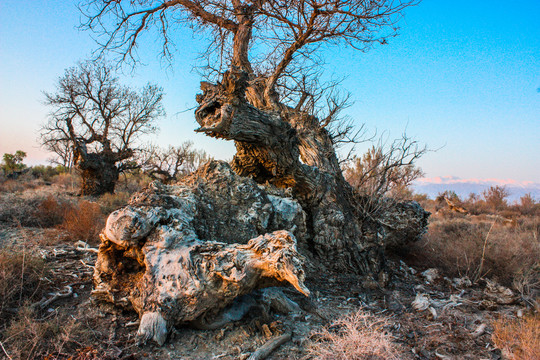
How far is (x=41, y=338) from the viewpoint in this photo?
2490mm

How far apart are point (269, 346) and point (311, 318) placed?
0.89 m

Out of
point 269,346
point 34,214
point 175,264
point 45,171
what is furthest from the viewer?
point 45,171

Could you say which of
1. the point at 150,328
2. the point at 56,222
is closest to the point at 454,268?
the point at 150,328

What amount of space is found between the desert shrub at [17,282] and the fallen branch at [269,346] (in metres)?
2.37

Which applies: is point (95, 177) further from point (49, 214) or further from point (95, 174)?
point (49, 214)

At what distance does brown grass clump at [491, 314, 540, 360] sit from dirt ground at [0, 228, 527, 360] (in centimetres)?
13

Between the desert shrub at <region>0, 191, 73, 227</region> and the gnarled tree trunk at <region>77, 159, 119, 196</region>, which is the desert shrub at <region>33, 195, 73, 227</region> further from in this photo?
the gnarled tree trunk at <region>77, 159, 119, 196</region>

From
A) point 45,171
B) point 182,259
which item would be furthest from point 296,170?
point 45,171

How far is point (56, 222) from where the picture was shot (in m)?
7.02

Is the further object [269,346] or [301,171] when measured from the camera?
[301,171]

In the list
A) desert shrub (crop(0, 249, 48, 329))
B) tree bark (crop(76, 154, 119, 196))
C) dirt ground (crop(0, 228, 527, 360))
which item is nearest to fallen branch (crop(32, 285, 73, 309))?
dirt ground (crop(0, 228, 527, 360))

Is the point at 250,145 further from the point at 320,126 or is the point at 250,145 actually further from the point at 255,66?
the point at 255,66

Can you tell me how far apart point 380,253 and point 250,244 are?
3844mm

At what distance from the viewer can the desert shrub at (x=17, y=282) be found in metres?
3.00
